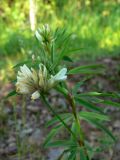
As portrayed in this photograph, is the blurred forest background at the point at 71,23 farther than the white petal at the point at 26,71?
Yes

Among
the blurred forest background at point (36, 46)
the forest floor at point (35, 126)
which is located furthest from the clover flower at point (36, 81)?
the forest floor at point (35, 126)

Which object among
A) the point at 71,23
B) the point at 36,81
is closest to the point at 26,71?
the point at 36,81

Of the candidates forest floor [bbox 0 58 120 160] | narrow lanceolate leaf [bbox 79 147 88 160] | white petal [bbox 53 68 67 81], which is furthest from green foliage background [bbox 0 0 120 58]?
white petal [bbox 53 68 67 81]

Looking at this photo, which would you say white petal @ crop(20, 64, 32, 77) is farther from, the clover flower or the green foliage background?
the green foliage background

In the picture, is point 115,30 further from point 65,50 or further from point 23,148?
point 65,50

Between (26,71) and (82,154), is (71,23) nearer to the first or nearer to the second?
(82,154)

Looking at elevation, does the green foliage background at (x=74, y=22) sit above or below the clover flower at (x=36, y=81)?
below

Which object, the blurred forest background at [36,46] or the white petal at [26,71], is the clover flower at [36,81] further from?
the blurred forest background at [36,46]

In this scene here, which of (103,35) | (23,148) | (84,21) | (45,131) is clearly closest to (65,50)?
(23,148)
